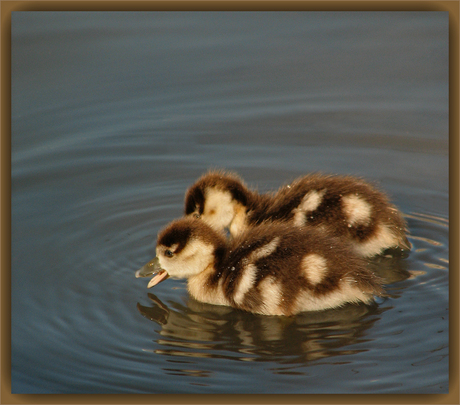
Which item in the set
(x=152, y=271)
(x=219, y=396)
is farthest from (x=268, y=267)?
(x=219, y=396)

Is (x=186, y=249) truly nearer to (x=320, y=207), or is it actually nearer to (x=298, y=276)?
(x=298, y=276)

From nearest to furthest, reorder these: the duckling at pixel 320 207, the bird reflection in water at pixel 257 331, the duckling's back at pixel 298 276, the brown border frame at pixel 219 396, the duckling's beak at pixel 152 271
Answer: the brown border frame at pixel 219 396, the bird reflection in water at pixel 257 331, the duckling's back at pixel 298 276, the duckling's beak at pixel 152 271, the duckling at pixel 320 207

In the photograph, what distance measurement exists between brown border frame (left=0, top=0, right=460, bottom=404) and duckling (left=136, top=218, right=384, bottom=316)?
60 centimetres

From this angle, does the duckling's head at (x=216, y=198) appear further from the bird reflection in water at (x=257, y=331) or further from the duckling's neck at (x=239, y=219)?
the bird reflection in water at (x=257, y=331)

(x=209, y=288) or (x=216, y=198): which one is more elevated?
(x=216, y=198)

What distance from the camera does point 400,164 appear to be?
6219 mm

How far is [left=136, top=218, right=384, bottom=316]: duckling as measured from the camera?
431 cm

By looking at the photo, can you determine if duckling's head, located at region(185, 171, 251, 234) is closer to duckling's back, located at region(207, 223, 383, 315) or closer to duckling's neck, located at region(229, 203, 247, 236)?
duckling's neck, located at region(229, 203, 247, 236)

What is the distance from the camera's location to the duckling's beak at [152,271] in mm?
4695

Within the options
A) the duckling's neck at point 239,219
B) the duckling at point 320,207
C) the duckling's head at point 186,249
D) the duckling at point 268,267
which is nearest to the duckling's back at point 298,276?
the duckling at point 268,267

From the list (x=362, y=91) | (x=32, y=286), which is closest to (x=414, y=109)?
(x=362, y=91)

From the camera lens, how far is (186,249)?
4.61m

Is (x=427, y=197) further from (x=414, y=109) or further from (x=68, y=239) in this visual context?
(x=68, y=239)

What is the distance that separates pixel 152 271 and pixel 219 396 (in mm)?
1177
